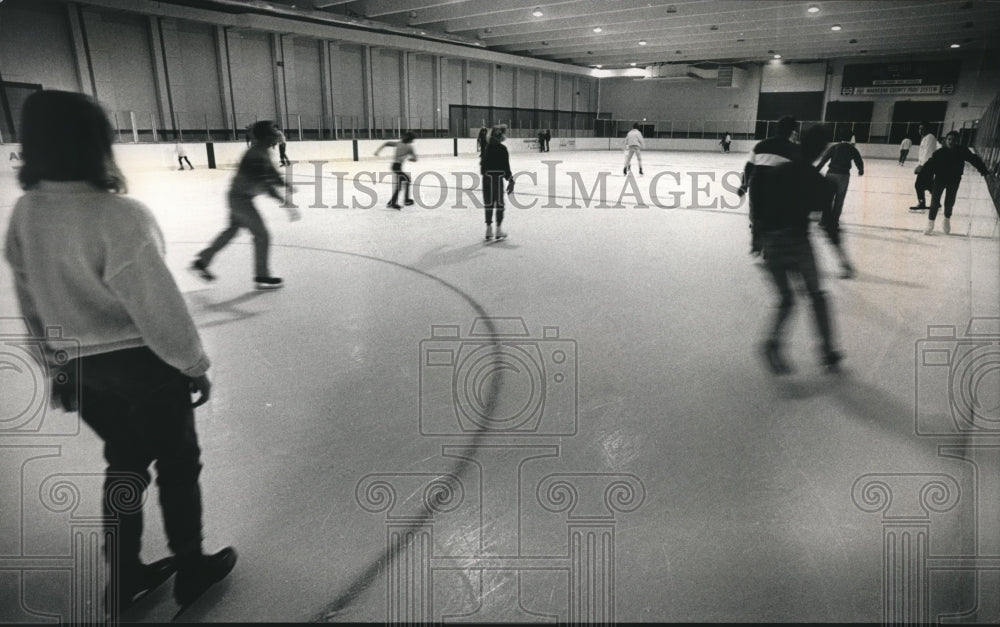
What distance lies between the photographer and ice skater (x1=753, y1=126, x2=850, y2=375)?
398 cm

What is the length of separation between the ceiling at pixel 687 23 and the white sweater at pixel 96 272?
21476 mm

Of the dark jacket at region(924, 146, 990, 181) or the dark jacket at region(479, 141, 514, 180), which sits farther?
the dark jacket at region(924, 146, 990, 181)

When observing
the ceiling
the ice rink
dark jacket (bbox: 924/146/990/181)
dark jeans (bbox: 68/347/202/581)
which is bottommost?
the ice rink

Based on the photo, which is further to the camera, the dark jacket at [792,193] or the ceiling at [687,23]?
the ceiling at [687,23]

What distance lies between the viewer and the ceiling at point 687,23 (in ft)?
66.9

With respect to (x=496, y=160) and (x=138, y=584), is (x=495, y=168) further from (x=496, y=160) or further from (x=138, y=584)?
(x=138, y=584)

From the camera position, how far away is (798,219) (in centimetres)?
401

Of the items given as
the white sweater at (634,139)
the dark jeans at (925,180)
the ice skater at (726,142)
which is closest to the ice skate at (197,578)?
the dark jeans at (925,180)

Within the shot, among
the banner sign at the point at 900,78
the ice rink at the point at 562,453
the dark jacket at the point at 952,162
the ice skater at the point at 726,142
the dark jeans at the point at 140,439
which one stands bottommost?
the ice rink at the point at 562,453

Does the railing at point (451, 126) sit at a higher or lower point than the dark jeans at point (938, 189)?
higher

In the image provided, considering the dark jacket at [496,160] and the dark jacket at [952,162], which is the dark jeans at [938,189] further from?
the dark jacket at [496,160]

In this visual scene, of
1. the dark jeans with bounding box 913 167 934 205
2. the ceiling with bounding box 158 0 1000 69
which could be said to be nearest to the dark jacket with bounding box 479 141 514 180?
the dark jeans with bounding box 913 167 934 205

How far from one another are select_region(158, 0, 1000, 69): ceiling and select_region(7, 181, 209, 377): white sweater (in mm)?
21476

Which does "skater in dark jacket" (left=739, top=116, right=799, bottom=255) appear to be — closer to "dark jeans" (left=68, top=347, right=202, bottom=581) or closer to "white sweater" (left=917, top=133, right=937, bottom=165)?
"dark jeans" (left=68, top=347, right=202, bottom=581)
